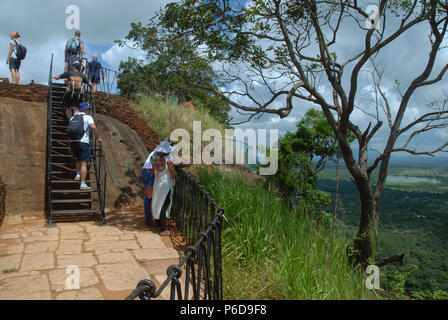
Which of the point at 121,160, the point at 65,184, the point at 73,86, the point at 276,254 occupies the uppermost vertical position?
the point at 73,86

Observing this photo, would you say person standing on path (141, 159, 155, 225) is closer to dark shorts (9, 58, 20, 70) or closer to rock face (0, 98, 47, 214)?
rock face (0, 98, 47, 214)

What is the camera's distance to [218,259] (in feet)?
10.5

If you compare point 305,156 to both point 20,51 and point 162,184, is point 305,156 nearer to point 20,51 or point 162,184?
point 162,184

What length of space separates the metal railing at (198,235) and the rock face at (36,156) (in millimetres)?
2347

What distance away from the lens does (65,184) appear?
7422 millimetres

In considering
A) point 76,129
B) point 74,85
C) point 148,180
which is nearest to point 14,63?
point 74,85

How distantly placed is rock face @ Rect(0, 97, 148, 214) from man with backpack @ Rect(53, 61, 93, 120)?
797mm

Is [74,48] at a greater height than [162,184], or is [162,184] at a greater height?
[74,48]

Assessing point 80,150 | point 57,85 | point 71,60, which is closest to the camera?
point 80,150

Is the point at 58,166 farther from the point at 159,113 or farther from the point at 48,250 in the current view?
the point at 159,113

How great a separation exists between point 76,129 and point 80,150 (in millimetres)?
424

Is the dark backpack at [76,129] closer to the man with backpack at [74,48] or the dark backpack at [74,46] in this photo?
the man with backpack at [74,48]

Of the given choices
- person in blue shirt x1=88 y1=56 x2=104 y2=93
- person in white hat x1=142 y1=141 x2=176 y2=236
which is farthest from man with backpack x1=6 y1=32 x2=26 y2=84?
person in white hat x1=142 y1=141 x2=176 y2=236
